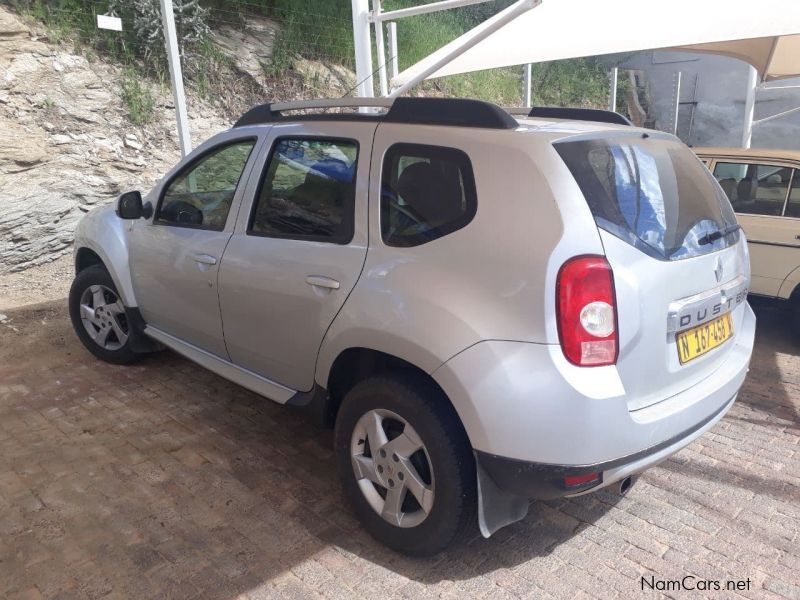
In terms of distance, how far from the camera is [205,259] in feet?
11.2

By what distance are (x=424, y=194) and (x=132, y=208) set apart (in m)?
2.32

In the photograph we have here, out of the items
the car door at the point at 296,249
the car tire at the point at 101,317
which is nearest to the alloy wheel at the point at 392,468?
the car door at the point at 296,249

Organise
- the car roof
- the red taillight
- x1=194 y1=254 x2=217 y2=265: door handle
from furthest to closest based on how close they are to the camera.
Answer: the car roof → x1=194 y1=254 x2=217 y2=265: door handle → the red taillight

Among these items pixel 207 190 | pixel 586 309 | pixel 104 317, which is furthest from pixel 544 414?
pixel 104 317

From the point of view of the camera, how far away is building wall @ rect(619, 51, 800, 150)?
43.3ft

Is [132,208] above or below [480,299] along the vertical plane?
above

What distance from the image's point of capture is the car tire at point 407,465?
229cm

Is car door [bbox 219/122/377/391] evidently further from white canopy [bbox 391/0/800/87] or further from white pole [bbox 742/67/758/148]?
white pole [bbox 742/67/758/148]

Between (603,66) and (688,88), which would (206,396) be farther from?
(603,66)

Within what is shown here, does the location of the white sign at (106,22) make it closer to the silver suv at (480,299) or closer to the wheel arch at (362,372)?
the silver suv at (480,299)

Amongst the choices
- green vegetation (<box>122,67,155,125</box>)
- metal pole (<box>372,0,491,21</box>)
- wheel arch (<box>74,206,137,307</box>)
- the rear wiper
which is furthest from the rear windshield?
green vegetation (<box>122,67,155,125</box>)

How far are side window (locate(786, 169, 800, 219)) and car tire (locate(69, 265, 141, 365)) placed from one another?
5362 millimetres

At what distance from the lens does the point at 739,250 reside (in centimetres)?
278

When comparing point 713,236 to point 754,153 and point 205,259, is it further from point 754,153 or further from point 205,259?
point 754,153
